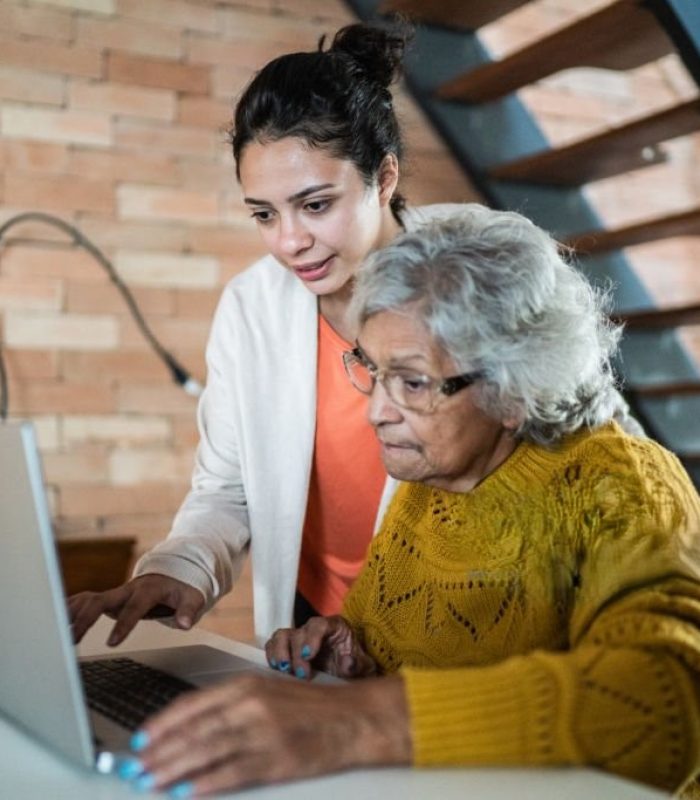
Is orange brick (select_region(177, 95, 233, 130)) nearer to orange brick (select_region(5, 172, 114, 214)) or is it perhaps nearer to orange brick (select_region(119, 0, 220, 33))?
orange brick (select_region(119, 0, 220, 33))

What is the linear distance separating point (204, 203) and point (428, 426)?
2164 mm

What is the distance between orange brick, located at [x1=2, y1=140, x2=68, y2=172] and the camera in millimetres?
3176

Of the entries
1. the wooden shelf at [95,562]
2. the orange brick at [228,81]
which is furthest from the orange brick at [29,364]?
the orange brick at [228,81]

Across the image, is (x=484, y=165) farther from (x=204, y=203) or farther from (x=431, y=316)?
(x=431, y=316)

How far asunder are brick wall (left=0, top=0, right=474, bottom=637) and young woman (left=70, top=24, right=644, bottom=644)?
1238 millimetres

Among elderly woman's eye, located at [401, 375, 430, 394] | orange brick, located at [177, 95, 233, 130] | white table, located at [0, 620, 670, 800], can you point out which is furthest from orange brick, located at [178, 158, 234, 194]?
white table, located at [0, 620, 670, 800]

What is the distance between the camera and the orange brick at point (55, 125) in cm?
318

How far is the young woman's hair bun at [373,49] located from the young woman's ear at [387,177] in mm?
129

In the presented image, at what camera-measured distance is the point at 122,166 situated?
333cm

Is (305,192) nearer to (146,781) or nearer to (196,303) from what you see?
(146,781)

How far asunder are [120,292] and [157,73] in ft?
2.09

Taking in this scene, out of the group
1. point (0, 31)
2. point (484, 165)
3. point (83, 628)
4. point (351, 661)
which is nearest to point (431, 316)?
point (351, 661)

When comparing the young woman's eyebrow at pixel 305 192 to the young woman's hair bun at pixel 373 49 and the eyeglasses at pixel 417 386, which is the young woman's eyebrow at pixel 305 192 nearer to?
the young woman's hair bun at pixel 373 49

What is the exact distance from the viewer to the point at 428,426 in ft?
4.65
